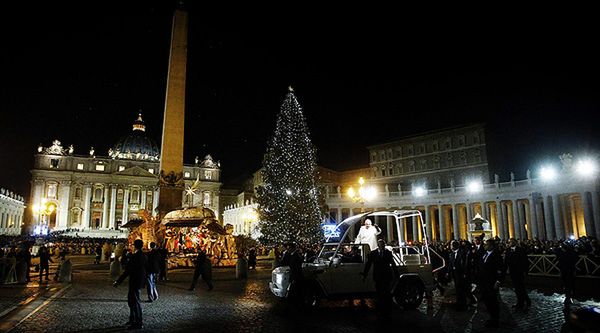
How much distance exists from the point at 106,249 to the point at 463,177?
159ft

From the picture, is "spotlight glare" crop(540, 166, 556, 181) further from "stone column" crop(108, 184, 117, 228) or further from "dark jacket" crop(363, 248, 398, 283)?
"stone column" crop(108, 184, 117, 228)

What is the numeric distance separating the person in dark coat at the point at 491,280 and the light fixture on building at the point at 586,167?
35973mm

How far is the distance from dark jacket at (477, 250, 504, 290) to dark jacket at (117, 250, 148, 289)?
6771mm

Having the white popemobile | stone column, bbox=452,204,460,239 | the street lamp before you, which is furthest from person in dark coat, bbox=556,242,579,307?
stone column, bbox=452,204,460,239

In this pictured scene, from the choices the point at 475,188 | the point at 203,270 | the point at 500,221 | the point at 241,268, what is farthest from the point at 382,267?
the point at 475,188

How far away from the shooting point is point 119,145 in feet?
344

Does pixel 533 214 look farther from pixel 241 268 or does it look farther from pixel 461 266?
pixel 461 266

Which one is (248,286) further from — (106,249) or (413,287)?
(106,249)

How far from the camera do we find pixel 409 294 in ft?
32.3

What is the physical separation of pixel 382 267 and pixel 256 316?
117 inches

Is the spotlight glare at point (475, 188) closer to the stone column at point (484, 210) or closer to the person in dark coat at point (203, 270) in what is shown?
the stone column at point (484, 210)

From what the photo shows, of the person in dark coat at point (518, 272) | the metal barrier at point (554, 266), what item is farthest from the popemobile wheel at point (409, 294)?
the metal barrier at point (554, 266)

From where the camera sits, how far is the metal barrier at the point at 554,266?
16.2 metres

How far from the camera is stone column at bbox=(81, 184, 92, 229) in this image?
288 feet
